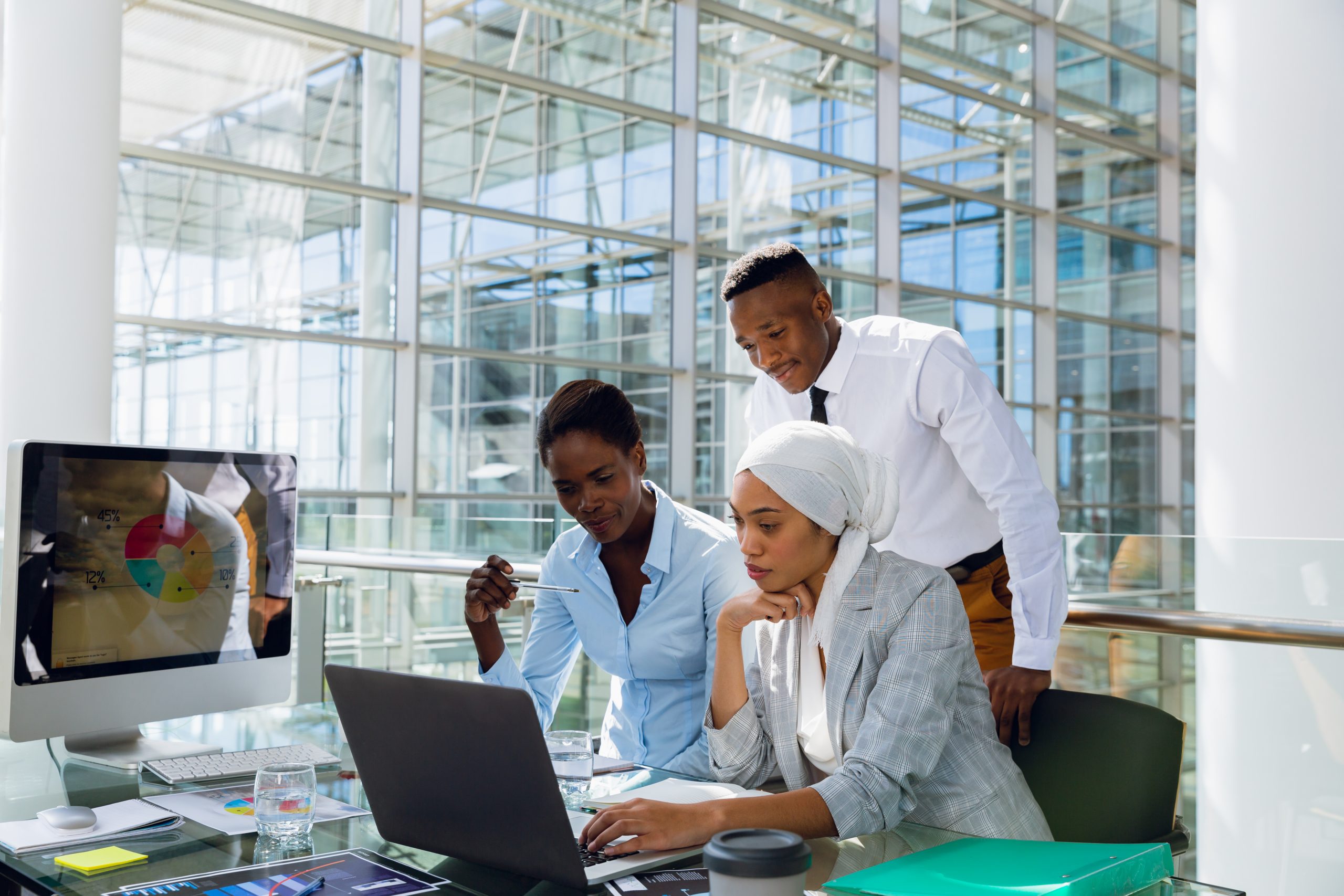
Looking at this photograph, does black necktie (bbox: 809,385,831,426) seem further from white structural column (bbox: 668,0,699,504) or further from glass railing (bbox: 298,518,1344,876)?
white structural column (bbox: 668,0,699,504)

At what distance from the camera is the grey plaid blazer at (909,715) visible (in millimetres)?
1414

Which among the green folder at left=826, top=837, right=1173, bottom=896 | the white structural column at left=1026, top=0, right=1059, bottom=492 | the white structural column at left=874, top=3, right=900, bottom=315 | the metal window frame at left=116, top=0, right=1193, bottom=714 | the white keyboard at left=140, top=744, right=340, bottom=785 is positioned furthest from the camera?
the white structural column at left=1026, top=0, right=1059, bottom=492

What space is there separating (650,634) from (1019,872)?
106cm

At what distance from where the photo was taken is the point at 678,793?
1.49 metres

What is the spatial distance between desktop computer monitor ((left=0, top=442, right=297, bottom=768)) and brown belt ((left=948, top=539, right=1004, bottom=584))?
1199 millimetres

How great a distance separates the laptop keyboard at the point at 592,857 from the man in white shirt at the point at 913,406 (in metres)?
1.01

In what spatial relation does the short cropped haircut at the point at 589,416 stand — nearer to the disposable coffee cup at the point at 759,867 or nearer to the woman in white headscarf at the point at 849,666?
the woman in white headscarf at the point at 849,666

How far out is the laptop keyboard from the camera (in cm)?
122

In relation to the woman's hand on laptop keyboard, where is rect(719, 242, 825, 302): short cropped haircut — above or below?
above

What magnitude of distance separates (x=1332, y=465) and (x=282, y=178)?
6002 millimetres

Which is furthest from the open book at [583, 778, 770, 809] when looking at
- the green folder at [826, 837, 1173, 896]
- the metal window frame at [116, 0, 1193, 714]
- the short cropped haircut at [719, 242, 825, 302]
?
the metal window frame at [116, 0, 1193, 714]

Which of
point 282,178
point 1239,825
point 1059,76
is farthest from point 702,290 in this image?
point 1239,825

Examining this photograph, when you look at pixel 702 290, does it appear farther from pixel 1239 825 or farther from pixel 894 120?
pixel 1239 825

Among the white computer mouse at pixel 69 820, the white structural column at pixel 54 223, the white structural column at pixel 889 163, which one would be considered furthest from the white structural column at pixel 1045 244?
the white computer mouse at pixel 69 820
